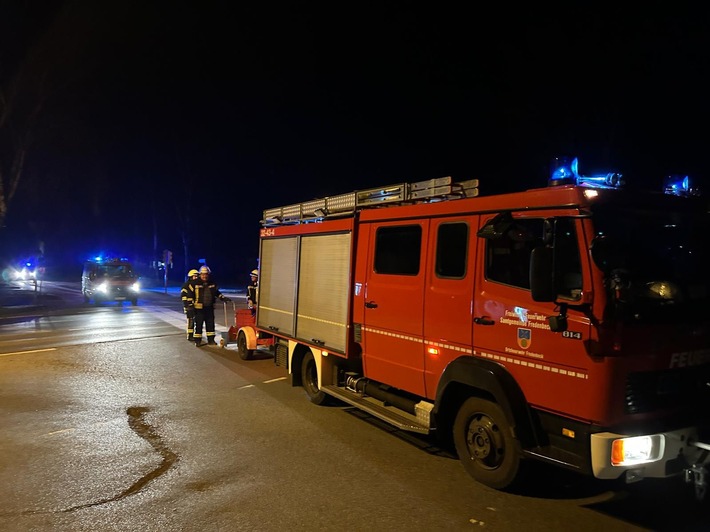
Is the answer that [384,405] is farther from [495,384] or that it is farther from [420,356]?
[495,384]

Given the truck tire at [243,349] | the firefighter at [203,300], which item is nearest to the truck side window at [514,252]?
the truck tire at [243,349]

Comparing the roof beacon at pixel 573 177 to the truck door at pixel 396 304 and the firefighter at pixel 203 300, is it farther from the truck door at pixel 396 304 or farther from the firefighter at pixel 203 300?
the firefighter at pixel 203 300

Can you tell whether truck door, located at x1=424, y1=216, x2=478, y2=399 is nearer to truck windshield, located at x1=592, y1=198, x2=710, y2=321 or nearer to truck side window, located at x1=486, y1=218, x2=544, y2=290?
truck side window, located at x1=486, y1=218, x2=544, y2=290

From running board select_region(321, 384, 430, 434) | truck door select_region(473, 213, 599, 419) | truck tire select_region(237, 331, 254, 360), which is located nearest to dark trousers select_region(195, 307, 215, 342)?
truck tire select_region(237, 331, 254, 360)

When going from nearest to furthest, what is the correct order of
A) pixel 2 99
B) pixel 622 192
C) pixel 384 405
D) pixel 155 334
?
pixel 622 192 → pixel 384 405 → pixel 155 334 → pixel 2 99

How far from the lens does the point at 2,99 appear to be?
19.4 meters

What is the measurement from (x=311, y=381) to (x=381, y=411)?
191 centimetres

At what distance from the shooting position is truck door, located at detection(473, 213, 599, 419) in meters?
3.64

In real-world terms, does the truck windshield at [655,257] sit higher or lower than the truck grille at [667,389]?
higher

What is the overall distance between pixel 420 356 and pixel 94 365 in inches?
267

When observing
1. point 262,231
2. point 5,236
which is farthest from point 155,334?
point 5,236

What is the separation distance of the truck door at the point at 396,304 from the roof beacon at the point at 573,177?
129 cm

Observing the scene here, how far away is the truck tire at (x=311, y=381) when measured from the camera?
22.8 feet

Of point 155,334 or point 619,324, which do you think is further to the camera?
point 155,334
